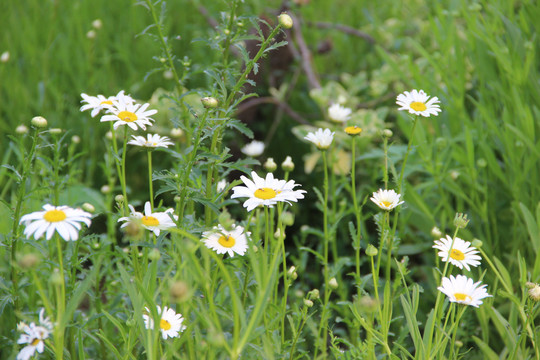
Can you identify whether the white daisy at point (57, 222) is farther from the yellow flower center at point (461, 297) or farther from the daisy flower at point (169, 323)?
the yellow flower center at point (461, 297)

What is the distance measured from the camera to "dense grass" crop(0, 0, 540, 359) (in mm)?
1033

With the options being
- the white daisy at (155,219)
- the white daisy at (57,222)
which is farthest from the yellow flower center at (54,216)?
the white daisy at (155,219)

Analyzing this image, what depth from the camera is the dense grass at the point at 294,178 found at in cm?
103

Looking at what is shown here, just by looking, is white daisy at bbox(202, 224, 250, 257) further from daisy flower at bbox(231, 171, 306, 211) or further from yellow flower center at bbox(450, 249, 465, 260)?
yellow flower center at bbox(450, 249, 465, 260)

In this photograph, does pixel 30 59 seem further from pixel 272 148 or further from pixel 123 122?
pixel 123 122

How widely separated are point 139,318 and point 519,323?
106 centimetres

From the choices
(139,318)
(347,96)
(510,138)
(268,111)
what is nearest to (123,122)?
(139,318)

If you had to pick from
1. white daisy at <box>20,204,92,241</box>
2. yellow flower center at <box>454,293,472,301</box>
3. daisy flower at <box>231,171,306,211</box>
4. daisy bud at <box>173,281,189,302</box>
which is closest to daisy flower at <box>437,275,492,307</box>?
yellow flower center at <box>454,293,472,301</box>

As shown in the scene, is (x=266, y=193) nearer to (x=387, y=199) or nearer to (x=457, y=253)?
(x=387, y=199)

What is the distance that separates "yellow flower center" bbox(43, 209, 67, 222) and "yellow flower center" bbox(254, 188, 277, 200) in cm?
31

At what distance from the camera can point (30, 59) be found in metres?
2.36

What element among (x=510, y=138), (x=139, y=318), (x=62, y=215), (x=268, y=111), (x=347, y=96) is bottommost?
(x=268, y=111)

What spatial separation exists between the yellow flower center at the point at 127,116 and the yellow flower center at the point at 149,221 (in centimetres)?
18

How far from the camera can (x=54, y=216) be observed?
0.84m
